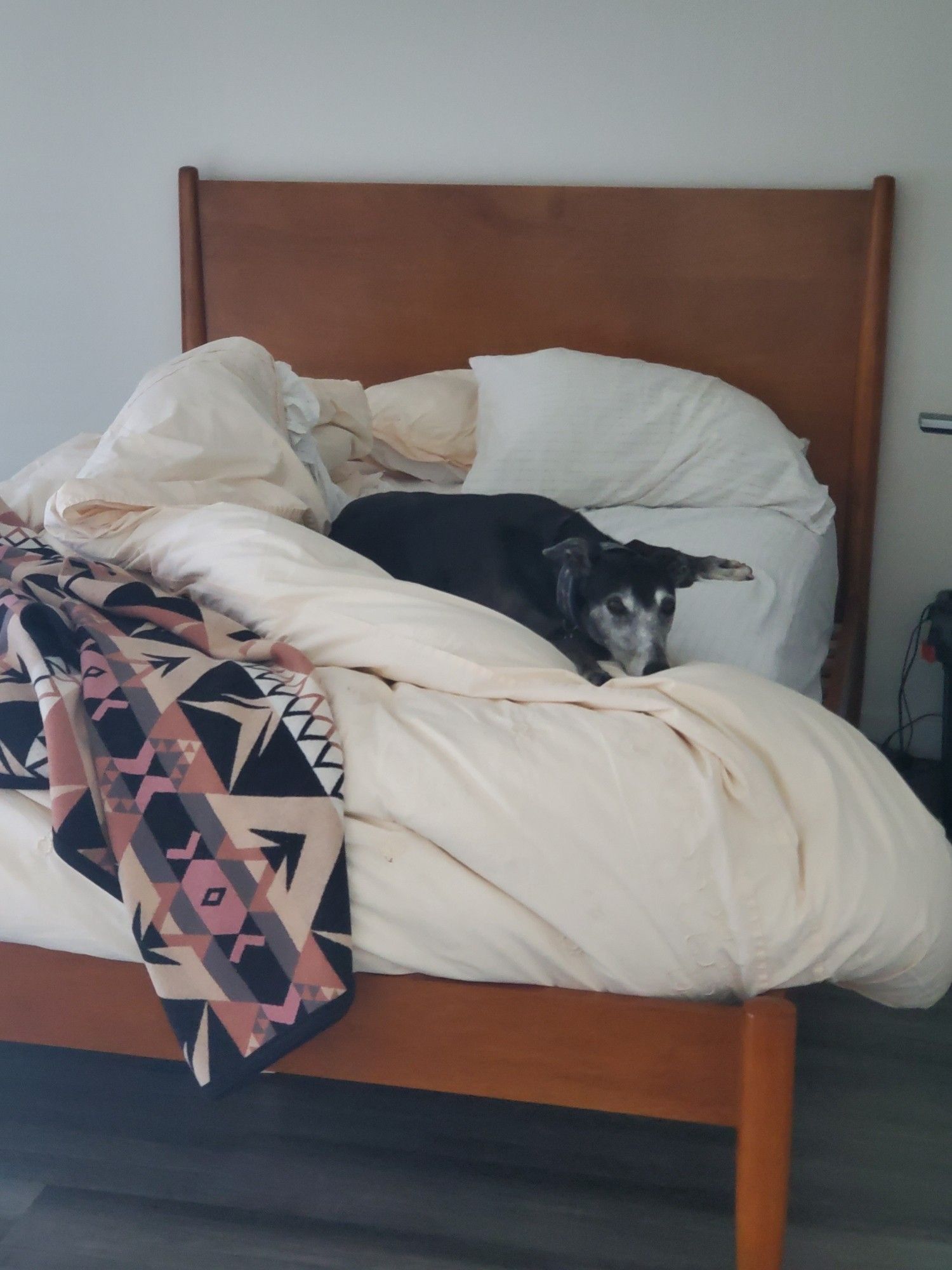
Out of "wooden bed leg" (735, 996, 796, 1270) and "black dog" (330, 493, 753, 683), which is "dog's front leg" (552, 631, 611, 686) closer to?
"black dog" (330, 493, 753, 683)

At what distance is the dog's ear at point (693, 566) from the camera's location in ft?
5.59

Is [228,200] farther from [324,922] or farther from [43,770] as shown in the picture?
[324,922]

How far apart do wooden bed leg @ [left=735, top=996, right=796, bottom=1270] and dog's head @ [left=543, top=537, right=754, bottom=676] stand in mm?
613

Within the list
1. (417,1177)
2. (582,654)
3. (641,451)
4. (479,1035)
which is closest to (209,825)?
(479,1035)

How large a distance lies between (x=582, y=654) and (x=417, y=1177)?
2.44ft

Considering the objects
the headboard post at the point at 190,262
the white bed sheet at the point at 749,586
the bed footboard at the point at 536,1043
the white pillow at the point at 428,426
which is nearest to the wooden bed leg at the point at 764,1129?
the bed footboard at the point at 536,1043

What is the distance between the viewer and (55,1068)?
5.01 feet

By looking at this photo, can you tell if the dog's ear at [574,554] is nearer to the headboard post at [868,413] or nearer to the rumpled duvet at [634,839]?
the rumpled duvet at [634,839]

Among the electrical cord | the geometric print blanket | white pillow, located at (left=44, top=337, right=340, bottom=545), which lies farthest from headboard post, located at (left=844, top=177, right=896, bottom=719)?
the geometric print blanket

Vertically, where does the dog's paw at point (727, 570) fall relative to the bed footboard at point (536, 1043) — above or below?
above

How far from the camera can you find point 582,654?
66.7 inches

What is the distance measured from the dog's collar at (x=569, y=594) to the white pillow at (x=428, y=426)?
2.83 ft

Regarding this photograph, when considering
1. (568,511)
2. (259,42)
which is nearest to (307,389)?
(568,511)

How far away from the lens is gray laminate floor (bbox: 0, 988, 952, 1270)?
123 cm
